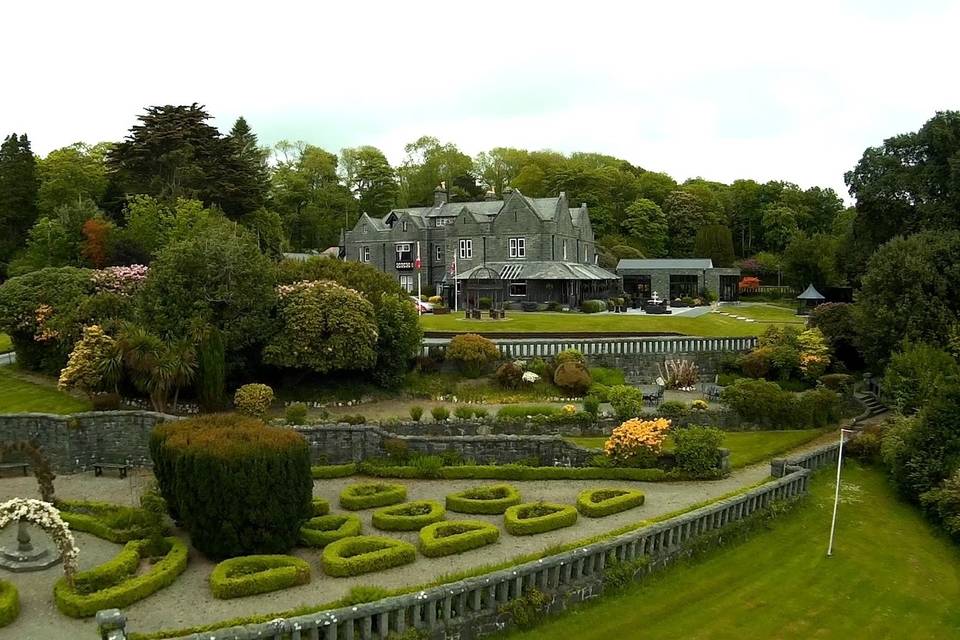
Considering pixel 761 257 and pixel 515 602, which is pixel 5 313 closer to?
pixel 515 602

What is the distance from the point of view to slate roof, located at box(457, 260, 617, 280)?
212 ft

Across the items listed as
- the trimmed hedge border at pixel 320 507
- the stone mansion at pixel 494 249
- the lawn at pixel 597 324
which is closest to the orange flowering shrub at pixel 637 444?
the trimmed hedge border at pixel 320 507

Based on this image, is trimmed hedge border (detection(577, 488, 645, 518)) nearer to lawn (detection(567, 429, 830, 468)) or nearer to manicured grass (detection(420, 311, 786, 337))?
lawn (detection(567, 429, 830, 468))

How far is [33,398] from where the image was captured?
109 feet

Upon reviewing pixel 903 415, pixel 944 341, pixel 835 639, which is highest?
pixel 944 341

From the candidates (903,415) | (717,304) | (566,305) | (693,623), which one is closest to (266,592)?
(693,623)

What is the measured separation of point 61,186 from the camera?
61031 mm

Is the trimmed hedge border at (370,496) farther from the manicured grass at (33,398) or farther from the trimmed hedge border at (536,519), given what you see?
the manicured grass at (33,398)

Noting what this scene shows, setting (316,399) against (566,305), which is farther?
(566,305)

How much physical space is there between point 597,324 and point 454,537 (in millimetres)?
33258

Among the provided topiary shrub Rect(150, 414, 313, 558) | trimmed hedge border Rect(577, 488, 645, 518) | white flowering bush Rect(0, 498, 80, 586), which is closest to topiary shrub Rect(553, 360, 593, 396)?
trimmed hedge border Rect(577, 488, 645, 518)

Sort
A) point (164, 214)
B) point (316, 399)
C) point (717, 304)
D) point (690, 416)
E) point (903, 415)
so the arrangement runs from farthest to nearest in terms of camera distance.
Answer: point (717, 304) → point (164, 214) → point (316, 399) → point (690, 416) → point (903, 415)

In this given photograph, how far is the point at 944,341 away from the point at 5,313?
4366cm

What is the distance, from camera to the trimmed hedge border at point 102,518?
19312mm
